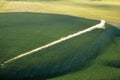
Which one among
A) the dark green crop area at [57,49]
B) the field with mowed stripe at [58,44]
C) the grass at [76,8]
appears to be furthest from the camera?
the grass at [76,8]

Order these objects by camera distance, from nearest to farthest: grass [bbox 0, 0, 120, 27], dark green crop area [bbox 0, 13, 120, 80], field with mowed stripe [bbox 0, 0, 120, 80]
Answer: dark green crop area [bbox 0, 13, 120, 80] < field with mowed stripe [bbox 0, 0, 120, 80] < grass [bbox 0, 0, 120, 27]

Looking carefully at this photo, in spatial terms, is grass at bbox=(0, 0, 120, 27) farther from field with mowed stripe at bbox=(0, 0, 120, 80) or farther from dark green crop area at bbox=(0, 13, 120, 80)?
dark green crop area at bbox=(0, 13, 120, 80)

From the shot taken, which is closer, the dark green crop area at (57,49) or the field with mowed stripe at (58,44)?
the dark green crop area at (57,49)

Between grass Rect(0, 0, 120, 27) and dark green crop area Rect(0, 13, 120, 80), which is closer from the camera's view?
dark green crop area Rect(0, 13, 120, 80)

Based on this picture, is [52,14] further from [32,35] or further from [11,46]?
[11,46]

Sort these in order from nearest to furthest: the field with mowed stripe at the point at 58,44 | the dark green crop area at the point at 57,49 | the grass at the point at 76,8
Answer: the dark green crop area at the point at 57,49 → the field with mowed stripe at the point at 58,44 → the grass at the point at 76,8

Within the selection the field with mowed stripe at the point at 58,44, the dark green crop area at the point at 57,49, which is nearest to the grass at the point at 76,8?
the field with mowed stripe at the point at 58,44

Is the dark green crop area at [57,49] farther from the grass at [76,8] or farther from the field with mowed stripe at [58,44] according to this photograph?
the grass at [76,8]

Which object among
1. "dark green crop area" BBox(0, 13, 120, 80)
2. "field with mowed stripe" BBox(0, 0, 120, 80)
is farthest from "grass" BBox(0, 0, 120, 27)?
"dark green crop area" BBox(0, 13, 120, 80)

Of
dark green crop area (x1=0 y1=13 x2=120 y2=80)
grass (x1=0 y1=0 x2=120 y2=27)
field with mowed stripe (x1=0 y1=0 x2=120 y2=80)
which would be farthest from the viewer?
grass (x1=0 y1=0 x2=120 y2=27)

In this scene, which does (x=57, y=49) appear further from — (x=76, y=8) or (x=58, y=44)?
(x=76, y=8)
